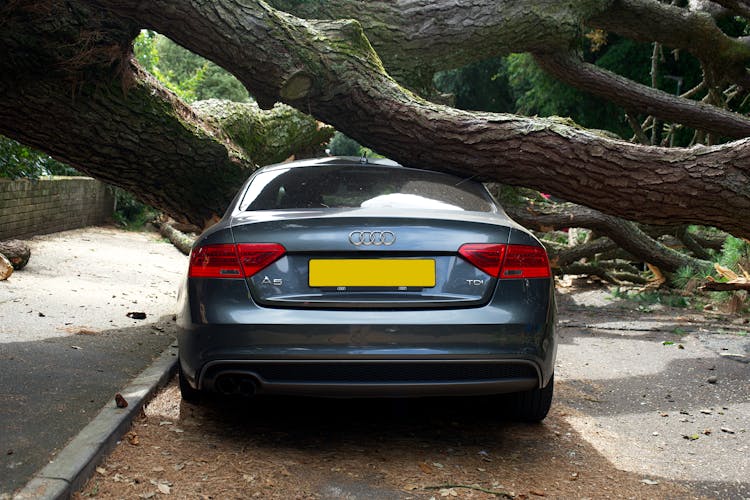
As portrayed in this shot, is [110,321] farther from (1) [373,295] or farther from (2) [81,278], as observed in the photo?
(1) [373,295]

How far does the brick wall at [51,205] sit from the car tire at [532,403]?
32.3 ft

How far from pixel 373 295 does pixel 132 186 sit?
14.3ft

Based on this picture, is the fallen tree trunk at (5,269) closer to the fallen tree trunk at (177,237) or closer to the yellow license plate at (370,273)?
the fallen tree trunk at (177,237)

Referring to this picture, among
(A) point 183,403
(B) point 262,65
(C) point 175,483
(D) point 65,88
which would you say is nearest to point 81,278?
(D) point 65,88

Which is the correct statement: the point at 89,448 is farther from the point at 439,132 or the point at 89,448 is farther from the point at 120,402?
the point at 439,132

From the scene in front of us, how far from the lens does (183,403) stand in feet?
16.6

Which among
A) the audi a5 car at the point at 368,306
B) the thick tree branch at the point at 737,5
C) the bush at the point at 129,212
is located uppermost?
the thick tree branch at the point at 737,5

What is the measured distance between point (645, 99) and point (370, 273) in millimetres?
7366

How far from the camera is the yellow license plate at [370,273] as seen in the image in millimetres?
3926

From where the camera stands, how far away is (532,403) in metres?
4.72

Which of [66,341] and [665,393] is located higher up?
[665,393]

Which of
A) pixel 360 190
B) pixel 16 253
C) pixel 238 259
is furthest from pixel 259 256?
pixel 16 253

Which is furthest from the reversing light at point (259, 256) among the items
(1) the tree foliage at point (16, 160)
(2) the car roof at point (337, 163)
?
(1) the tree foliage at point (16, 160)

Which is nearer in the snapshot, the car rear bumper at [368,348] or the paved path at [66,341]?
the car rear bumper at [368,348]
